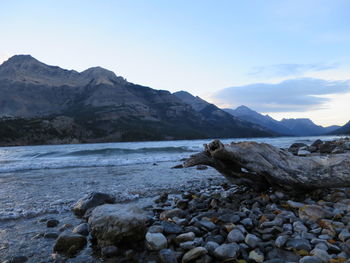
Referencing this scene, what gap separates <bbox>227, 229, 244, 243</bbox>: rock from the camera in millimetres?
4689

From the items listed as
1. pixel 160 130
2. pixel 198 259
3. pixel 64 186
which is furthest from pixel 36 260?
pixel 160 130

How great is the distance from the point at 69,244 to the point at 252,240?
3.60 meters

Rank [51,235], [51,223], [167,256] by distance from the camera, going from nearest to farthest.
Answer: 1. [167,256]
2. [51,235]
3. [51,223]

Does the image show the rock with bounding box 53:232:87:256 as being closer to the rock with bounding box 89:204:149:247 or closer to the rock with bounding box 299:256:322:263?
the rock with bounding box 89:204:149:247

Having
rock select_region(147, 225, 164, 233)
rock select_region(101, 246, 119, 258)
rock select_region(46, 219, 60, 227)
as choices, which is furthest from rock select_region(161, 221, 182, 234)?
rock select_region(46, 219, 60, 227)

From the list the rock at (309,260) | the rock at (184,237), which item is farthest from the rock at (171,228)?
the rock at (309,260)

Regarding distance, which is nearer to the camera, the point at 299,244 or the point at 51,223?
the point at 299,244

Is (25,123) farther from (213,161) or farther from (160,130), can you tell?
(213,161)

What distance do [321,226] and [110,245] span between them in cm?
442

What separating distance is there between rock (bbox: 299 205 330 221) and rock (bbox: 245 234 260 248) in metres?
1.74

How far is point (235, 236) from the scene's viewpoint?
4754 mm

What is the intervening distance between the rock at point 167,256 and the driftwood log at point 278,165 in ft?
12.1

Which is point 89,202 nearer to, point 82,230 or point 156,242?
point 82,230

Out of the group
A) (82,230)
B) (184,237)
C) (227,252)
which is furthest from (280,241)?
(82,230)
